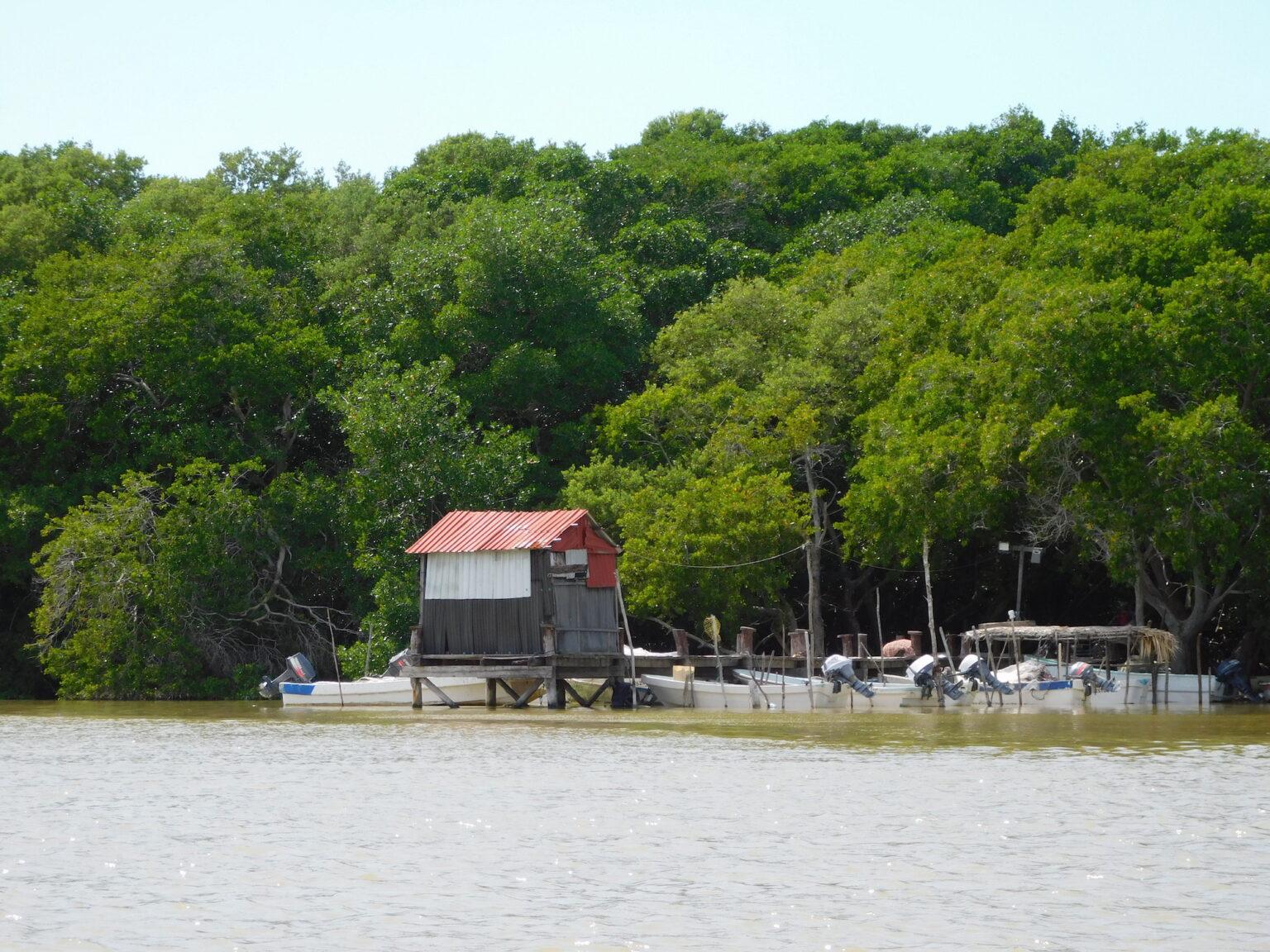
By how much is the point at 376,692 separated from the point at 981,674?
1456 cm

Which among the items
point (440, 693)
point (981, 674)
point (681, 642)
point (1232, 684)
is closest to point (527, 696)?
point (440, 693)

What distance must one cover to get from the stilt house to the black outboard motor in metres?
14.3

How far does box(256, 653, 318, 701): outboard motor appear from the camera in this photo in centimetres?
4341

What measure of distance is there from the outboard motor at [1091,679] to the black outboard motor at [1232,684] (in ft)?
9.29

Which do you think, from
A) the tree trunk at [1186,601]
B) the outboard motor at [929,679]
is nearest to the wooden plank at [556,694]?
the outboard motor at [929,679]

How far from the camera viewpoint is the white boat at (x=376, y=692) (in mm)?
41469

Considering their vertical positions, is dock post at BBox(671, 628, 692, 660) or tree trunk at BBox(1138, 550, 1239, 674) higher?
tree trunk at BBox(1138, 550, 1239, 674)

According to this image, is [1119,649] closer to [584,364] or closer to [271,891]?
[584,364]

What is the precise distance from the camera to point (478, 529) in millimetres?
40531

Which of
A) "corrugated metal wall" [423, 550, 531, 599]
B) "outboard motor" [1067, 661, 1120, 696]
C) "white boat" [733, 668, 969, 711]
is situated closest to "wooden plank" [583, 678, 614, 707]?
"corrugated metal wall" [423, 550, 531, 599]

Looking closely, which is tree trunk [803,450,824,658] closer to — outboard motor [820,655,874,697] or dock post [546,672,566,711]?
outboard motor [820,655,874,697]

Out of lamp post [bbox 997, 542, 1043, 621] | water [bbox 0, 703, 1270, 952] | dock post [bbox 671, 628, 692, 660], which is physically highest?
lamp post [bbox 997, 542, 1043, 621]

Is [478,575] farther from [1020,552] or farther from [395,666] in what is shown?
[1020,552]

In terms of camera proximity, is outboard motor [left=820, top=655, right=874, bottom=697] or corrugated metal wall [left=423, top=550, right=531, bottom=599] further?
corrugated metal wall [left=423, top=550, right=531, bottom=599]
